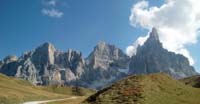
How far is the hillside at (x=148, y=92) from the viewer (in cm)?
6162

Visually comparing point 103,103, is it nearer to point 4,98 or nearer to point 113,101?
point 113,101

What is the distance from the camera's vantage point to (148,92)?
63875 mm

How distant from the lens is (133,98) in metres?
61.6

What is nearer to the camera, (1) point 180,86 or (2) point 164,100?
(2) point 164,100

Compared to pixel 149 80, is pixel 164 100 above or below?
below

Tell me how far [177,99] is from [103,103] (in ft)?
43.0

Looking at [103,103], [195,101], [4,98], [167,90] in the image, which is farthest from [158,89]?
[4,98]

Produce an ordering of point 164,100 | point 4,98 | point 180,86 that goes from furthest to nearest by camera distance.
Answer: point 4,98 → point 180,86 → point 164,100

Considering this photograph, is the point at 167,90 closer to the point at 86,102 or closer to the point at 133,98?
the point at 133,98

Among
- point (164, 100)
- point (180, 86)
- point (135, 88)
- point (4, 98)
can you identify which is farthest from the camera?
point (4, 98)

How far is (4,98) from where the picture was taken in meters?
131

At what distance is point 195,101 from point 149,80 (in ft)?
34.8

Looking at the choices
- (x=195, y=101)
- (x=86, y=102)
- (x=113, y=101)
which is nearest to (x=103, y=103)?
(x=113, y=101)

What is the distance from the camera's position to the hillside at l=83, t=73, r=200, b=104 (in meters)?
61.6
